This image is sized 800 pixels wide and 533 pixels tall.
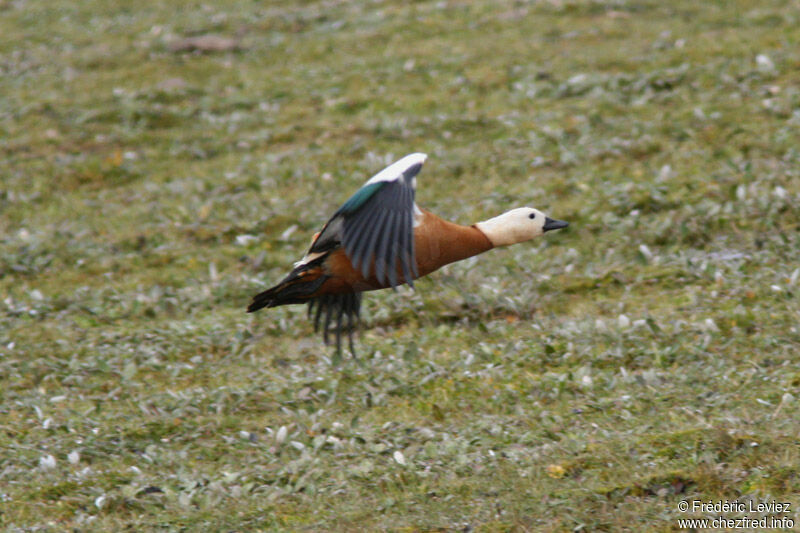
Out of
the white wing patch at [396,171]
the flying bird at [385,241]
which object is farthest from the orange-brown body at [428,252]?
the white wing patch at [396,171]

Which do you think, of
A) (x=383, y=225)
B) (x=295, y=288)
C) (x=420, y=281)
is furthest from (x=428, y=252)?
(x=420, y=281)

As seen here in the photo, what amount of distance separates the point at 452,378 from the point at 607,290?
218cm

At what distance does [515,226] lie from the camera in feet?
19.3

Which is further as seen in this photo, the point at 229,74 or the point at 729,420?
the point at 229,74

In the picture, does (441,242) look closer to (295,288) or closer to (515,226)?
(515,226)

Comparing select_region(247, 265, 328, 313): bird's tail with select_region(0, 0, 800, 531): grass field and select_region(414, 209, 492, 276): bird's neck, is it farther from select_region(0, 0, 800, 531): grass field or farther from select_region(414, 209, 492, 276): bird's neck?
select_region(0, 0, 800, 531): grass field

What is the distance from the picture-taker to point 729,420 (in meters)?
5.88

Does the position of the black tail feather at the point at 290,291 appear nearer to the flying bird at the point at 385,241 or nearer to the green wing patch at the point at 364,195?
the flying bird at the point at 385,241

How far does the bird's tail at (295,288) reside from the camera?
574 cm

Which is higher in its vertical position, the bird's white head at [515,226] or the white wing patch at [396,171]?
the white wing patch at [396,171]

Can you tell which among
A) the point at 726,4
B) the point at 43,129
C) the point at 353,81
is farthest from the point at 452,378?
the point at 726,4

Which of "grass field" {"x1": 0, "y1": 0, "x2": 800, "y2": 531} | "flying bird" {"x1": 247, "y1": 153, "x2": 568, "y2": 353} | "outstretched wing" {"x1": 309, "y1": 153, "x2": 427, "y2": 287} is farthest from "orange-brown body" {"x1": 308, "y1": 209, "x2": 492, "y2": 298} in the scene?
"grass field" {"x1": 0, "y1": 0, "x2": 800, "y2": 531}

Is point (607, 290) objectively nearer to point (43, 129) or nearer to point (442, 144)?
point (442, 144)

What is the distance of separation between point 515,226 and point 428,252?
0.67 meters
